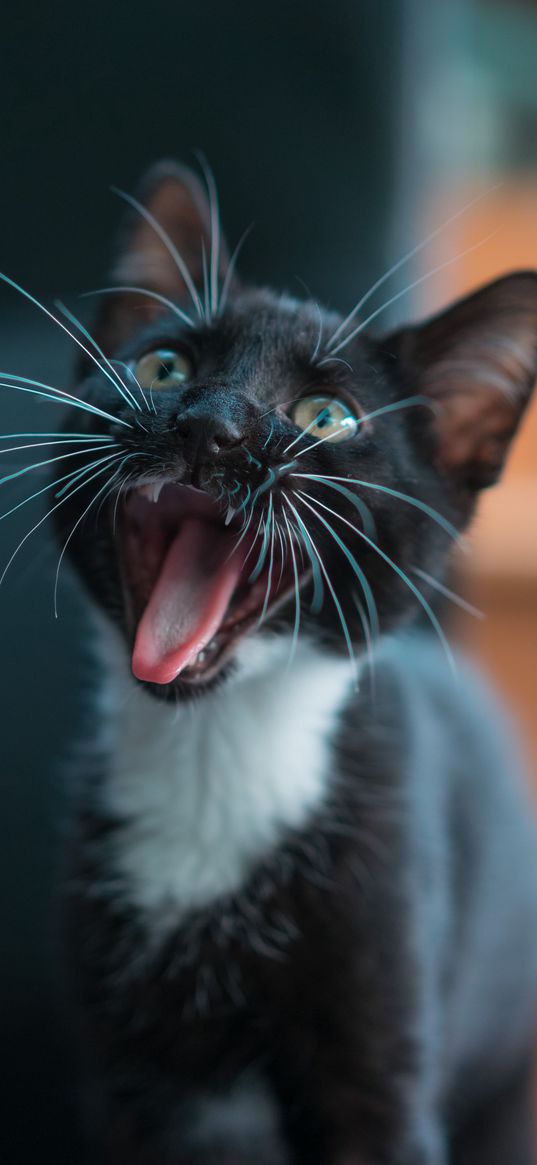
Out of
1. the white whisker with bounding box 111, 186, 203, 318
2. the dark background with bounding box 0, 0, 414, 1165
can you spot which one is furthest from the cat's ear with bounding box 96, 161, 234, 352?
the dark background with bounding box 0, 0, 414, 1165

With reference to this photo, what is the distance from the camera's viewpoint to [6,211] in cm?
119

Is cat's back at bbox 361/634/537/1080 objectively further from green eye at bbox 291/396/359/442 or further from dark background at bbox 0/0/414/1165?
dark background at bbox 0/0/414/1165

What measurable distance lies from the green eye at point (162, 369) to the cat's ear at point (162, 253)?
3.4 inches

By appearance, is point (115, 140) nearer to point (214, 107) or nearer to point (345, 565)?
point (214, 107)

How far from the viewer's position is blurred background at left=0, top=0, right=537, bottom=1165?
1192 mm

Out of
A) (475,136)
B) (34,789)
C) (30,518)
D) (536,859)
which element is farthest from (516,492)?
(30,518)

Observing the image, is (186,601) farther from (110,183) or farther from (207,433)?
(110,183)

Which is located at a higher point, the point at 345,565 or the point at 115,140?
the point at 115,140

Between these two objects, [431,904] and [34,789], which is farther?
[34,789]

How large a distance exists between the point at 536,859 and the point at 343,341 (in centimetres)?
78

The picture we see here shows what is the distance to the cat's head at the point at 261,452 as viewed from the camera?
0.72m

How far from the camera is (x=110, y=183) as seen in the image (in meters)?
1.35

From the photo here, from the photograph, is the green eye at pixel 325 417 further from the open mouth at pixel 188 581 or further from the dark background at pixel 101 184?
the dark background at pixel 101 184

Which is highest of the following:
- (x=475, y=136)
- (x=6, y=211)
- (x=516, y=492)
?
(x=475, y=136)
